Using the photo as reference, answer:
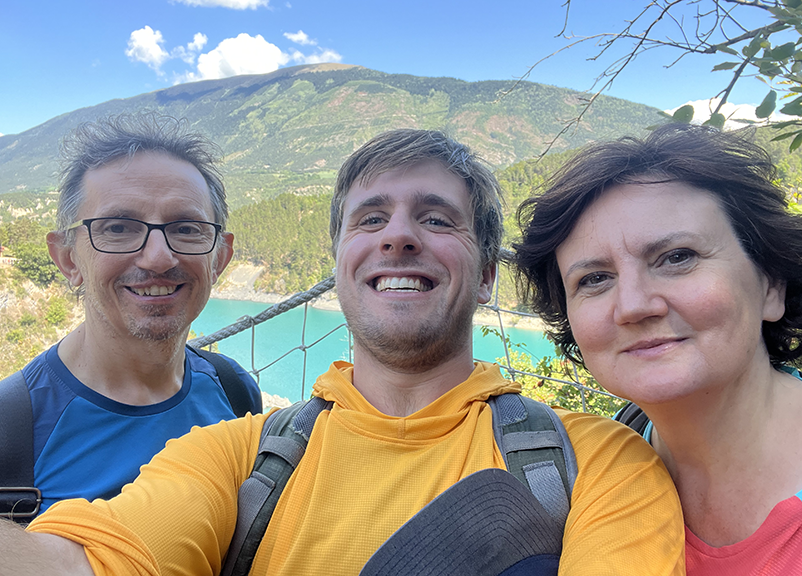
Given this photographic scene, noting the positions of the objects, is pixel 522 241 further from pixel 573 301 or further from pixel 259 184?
pixel 259 184

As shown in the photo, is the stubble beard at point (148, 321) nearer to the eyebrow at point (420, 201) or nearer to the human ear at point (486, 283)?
the eyebrow at point (420, 201)

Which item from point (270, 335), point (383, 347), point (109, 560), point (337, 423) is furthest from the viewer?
point (270, 335)

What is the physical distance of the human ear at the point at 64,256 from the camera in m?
1.44

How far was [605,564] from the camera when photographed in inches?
29.3

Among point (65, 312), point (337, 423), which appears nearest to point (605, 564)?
point (337, 423)

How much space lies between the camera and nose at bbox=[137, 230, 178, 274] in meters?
1.30

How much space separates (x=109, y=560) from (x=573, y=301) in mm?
901

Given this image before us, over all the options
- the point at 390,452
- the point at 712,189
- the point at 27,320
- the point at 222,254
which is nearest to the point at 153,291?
the point at 222,254

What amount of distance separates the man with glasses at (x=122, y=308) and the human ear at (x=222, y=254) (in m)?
0.09

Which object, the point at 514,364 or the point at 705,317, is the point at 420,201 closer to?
the point at 705,317

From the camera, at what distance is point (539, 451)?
0.94 metres

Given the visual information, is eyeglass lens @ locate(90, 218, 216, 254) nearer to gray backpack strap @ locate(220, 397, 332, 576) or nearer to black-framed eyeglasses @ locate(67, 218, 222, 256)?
black-framed eyeglasses @ locate(67, 218, 222, 256)

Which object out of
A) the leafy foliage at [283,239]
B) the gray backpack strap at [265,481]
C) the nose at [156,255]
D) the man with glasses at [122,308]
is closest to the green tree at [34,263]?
the leafy foliage at [283,239]

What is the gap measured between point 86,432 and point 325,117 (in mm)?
125606
